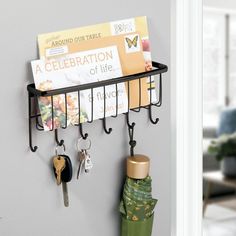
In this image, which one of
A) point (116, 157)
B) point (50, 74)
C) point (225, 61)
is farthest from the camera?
point (225, 61)

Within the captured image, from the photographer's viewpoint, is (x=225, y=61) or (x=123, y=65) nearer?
(x=123, y=65)

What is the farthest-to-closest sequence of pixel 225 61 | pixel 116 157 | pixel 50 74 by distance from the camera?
pixel 225 61, pixel 116 157, pixel 50 74

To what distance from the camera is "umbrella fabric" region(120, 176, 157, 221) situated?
0.80 metres

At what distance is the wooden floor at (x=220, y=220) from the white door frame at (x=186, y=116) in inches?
80.9

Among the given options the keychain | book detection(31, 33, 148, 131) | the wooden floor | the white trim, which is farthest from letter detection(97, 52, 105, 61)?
the white trim

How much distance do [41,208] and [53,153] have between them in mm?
90

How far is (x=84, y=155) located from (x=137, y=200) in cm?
12

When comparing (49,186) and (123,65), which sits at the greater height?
(123,65)

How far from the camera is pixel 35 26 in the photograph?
2.38 feet

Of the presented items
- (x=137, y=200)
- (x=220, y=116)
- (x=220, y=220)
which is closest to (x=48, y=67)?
(x=137, y=200)

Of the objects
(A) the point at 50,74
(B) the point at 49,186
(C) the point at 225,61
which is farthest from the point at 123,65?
(C) the point at 225,61

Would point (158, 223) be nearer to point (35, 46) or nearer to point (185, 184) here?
point (185, 184)

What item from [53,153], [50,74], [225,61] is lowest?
[225,61]

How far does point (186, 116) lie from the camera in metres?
0.91
